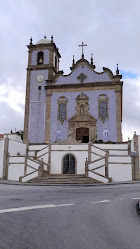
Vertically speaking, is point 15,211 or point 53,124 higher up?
point 53,124

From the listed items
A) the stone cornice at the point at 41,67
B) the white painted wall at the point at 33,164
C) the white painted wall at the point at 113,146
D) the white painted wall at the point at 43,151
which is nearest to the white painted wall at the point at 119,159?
the white painted wall at the point at 113,146

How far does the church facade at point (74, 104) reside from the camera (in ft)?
107

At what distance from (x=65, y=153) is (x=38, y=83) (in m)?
12.9

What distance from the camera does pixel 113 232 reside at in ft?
18.9

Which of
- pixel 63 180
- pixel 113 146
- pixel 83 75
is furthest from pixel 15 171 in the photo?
pixel 83 75

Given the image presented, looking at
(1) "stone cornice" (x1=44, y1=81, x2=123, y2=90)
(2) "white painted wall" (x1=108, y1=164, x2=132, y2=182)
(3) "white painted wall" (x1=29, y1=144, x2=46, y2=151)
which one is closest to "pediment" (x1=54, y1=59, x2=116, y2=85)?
(1) "stone cornice" (x1=44, y1=81, x2=123, y2=90)

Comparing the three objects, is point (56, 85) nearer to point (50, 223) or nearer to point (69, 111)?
point (69, 111)

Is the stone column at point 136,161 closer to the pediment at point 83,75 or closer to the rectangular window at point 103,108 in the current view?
the rectangular window at point 103,108

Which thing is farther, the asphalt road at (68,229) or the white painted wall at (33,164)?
the white painted wall at (33,164)

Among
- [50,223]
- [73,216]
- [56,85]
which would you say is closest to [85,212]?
[73,216]

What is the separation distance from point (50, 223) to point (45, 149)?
2161cm

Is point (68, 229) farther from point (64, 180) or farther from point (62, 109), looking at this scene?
point (62, 109)

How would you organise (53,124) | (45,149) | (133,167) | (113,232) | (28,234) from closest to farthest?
(28,234) < (113,232) < (133,167) < (45,149) < (53,124)

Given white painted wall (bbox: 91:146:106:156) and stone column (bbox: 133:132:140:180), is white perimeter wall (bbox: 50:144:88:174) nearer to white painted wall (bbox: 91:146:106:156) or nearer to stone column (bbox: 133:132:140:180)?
white painted wall (bbox: 91:146:106:156)
